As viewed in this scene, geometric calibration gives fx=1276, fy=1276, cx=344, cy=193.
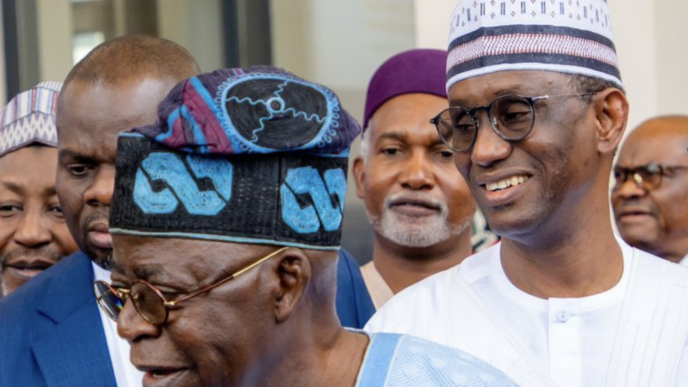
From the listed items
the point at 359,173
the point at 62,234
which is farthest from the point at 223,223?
the point at 359,173

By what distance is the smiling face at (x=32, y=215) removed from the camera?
4293 millimetres

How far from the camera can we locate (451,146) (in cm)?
346

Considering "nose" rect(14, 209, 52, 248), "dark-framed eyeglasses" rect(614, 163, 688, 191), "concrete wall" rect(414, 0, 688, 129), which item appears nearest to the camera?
"nose" rect(14, 209, 52, 248)

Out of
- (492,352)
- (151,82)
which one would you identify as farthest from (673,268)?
(151,82)

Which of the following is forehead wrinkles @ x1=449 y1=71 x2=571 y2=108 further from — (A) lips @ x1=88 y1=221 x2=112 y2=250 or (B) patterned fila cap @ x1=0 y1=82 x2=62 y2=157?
(B) patterned fila cap @ x1=0 y1=82 x2=62 y2=157

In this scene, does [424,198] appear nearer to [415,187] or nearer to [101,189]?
[415,187]

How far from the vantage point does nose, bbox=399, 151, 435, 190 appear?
4754 millimetres

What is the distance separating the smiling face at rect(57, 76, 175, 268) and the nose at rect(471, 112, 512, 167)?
2.72 feet

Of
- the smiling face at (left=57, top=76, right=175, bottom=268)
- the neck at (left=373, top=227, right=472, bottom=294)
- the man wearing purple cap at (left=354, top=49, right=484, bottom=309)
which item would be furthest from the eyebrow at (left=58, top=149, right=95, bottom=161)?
the neck at (left=373, top=227, right=472, bottom=294)

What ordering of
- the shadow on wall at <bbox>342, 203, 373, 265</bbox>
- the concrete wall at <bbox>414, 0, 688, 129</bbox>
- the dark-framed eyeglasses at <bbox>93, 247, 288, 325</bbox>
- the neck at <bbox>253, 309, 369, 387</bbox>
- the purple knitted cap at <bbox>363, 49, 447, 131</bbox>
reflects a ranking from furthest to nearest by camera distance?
the concrete wall at <bbox>414, 0, 688, 129</bbox> < the shadow on wall at <bbox>342, 203, 373, 265</bbox> < the purple knitted cap at <bbox>363, 49, 447, 131</bbox> < the neck at <bbox>253, 309, 369, 387</bbox> < the dark-framed eyeglasses at <bbox>93, 247, 288, 325</bbox>

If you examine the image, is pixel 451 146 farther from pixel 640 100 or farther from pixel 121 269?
pixel 640 100

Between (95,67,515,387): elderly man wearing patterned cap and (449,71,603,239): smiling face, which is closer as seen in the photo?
(95,67,515,387): elderly man wearing patterned cap

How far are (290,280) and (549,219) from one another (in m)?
1.07

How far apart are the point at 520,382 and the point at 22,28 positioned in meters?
4.11
